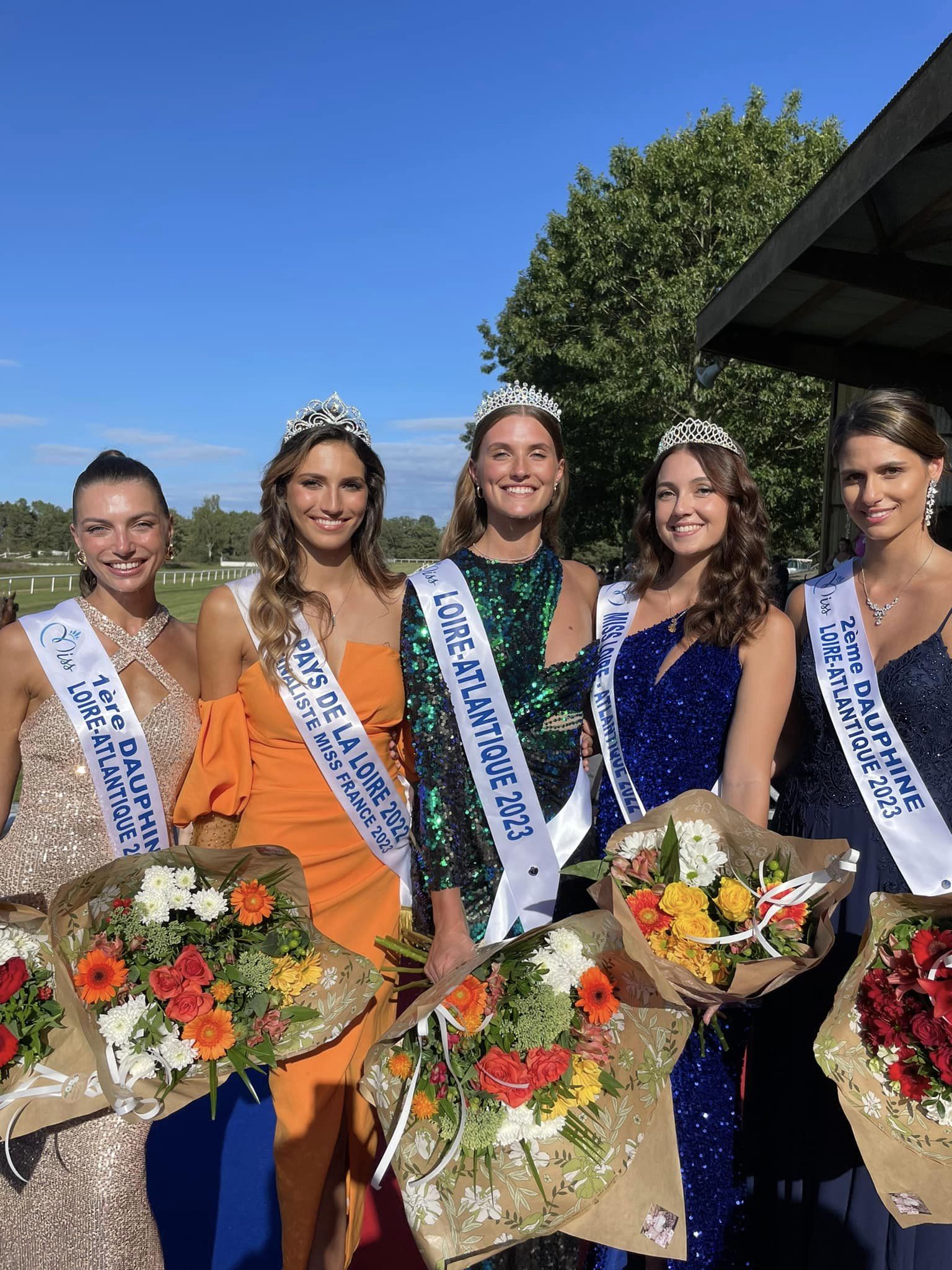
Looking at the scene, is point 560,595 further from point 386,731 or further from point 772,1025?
point 772,1025

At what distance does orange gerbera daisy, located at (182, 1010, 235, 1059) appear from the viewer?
1.46 metres

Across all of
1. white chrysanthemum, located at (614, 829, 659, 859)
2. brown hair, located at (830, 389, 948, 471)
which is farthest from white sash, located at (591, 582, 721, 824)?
brown hair, located at (830, 389, 948, 471)

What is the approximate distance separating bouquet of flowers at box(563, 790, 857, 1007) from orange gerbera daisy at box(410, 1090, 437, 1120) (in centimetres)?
40

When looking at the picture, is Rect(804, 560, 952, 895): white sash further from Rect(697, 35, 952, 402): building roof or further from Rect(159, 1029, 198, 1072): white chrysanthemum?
Rect(697, 35, 952, 402): building roof

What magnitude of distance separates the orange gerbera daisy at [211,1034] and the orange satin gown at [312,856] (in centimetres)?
72

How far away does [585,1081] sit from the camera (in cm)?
145

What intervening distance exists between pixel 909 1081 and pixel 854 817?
73 centimetres

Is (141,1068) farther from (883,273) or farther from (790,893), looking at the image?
(883,273)

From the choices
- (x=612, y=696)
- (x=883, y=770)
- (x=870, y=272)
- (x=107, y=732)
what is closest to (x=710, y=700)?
(x=612, y=696)

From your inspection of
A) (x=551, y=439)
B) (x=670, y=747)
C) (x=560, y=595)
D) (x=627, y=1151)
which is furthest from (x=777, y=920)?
(x=551, y=439)

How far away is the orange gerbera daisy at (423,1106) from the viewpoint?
4.55ft

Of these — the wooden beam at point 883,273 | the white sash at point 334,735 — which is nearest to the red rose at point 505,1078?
the white sash at point 334,735

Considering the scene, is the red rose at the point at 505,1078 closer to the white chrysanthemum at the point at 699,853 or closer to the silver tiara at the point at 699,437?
the white chrysanthemum at the point at 699,853

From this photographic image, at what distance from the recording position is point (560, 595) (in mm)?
2326
